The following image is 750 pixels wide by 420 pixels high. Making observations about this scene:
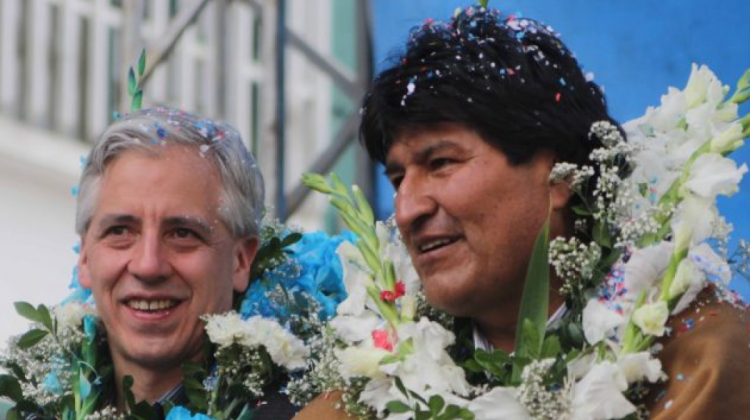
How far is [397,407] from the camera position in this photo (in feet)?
11.6

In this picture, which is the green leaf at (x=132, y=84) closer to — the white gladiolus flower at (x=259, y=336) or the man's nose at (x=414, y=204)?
the white gladiolus flower at (x=259, y=336)

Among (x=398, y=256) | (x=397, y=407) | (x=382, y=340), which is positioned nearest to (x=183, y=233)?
(x=398, y=256)

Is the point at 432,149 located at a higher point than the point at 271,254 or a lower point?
lower

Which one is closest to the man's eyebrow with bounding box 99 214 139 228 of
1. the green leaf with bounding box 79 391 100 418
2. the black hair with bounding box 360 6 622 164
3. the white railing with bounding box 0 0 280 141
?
the green leaf with bounding box 79 391 100 418

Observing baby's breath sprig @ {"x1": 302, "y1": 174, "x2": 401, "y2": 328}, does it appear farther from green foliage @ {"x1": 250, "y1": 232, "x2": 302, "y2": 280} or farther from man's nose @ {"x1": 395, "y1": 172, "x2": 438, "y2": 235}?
green foliage @ {"x1": 250, "y1": 232, "x2": 302, "y2": 280}

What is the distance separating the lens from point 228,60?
7102 millimetres

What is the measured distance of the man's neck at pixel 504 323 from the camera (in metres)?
3.69

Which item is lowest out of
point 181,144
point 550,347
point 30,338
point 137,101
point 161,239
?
point 550,347

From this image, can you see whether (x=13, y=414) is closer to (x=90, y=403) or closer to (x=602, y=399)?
(x=90, y=403)

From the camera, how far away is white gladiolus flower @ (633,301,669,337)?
3.40 meters

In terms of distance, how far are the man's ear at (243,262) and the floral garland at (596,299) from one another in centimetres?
67

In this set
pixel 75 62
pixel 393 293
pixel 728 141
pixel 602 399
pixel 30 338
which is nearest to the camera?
pixel 602 399

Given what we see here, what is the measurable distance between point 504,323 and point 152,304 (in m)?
1.03

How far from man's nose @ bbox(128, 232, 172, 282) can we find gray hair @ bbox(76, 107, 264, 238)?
0.58 ft
